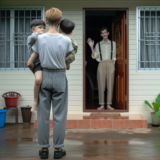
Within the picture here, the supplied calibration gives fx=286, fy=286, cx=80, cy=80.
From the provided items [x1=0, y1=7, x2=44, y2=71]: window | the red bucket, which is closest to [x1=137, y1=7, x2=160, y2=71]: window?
[x1=0, y1=7, x2=44, y2=71]: window

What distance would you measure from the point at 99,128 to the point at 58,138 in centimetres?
Answer: 215

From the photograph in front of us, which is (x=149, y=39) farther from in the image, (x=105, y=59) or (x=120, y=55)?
(x=105, y=59)

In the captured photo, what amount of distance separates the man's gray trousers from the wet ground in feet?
0.98

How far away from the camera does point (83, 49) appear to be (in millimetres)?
5871

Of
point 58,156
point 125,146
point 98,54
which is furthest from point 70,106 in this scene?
point 58,156

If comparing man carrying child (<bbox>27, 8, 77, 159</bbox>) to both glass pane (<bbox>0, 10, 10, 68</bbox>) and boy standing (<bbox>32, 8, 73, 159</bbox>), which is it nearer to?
boy standing (<bbox>32, 8, 73, 159</bbox>)

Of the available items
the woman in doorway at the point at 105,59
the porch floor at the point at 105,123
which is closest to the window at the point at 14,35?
the woman in doorway at the point at 105,59

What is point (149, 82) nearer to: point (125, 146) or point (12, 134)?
point (125, 146)

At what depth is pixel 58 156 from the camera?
3.17m

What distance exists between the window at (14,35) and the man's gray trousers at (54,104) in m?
2.96

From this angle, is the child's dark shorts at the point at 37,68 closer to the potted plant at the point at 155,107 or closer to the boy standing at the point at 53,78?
the boy standing at the point at 53,78

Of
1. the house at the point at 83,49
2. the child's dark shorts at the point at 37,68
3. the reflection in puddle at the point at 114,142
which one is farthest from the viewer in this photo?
the house at the point at 83,49

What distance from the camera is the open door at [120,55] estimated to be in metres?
5.99

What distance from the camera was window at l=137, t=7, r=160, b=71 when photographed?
19.4 ft
